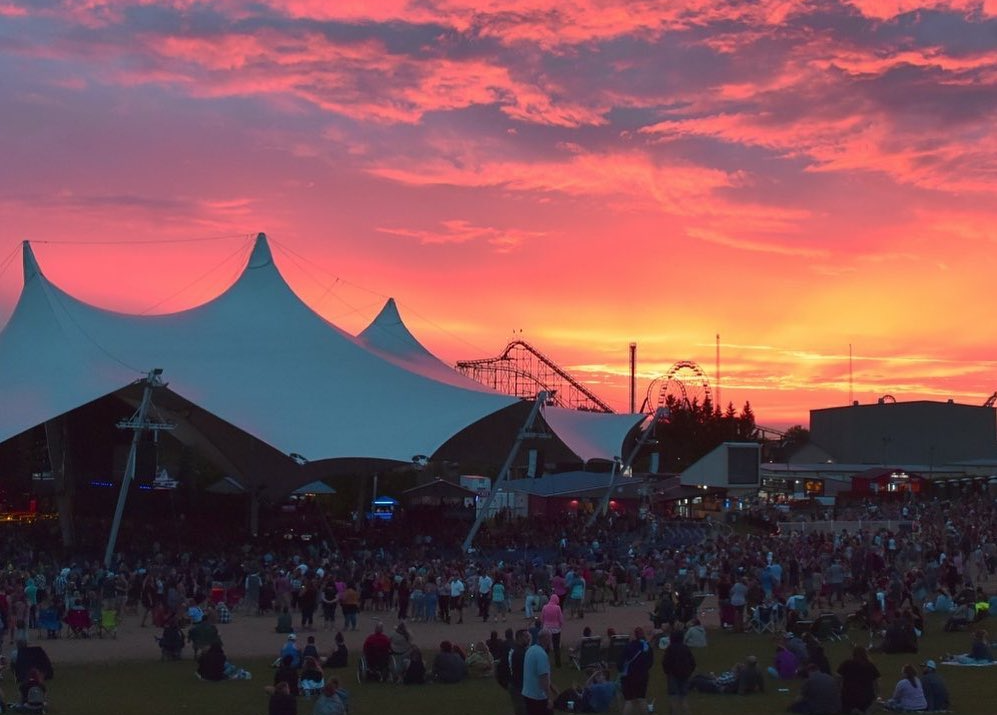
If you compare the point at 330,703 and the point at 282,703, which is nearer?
the point at 282,703

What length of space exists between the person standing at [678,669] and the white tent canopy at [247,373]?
2090 cm

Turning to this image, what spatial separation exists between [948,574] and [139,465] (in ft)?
57.9

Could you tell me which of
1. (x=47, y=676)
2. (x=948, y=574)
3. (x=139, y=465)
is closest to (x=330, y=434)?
(x=139, y=465)

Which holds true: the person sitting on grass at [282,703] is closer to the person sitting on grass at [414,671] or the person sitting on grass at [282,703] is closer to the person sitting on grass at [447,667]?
the person sitting on grass at [414,671]

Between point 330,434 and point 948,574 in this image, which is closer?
point 948,574

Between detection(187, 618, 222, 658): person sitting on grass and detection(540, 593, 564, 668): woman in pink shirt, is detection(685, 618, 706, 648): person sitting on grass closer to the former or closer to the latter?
detection(540, 593, 564, 668): woman in pink shirt

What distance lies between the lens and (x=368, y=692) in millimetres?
17672

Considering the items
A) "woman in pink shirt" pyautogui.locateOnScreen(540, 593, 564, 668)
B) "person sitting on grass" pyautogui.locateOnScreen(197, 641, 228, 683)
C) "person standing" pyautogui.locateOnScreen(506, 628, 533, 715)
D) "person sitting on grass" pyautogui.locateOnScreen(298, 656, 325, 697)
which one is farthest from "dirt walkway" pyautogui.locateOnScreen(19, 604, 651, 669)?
"person standing" pyautogui.locateOnScreen(506, 628, 533, 715)

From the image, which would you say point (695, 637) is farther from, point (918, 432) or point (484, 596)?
point (918, 432)

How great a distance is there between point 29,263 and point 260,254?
7488mm

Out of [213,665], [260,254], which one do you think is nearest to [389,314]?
[260,254]

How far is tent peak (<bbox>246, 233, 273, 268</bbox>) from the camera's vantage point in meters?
44.2

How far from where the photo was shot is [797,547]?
35.3 m

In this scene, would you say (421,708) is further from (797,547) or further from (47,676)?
(797,547)
